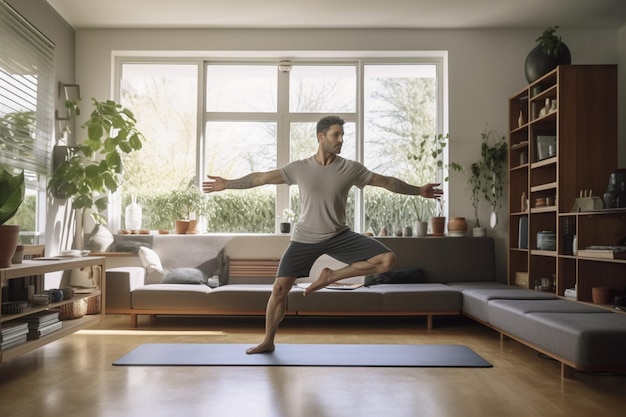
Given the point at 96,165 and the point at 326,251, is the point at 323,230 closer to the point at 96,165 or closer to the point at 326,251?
the point at 326,251

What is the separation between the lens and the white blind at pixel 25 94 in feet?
15.6

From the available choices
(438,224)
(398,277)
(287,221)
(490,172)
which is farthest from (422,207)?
(287,221)

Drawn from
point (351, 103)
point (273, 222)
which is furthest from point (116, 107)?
point (351, 103)

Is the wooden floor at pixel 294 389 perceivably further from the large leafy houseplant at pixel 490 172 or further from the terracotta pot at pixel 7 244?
the large leafy houseplant at pixel 490 172

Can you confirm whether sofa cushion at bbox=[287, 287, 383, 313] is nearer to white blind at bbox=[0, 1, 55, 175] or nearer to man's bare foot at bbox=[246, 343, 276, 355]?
man's bare foot at bbox=[246, 343, 276, 355]

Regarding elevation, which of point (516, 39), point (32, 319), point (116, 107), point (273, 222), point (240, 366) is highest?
point (516, 39)

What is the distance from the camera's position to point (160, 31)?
6.39 metres

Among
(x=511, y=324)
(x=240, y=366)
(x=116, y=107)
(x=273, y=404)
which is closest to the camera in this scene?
(x=273, y=404)

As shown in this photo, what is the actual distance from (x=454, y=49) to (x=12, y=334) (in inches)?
199

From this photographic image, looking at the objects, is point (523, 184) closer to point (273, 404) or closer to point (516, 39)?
point (516, 39)

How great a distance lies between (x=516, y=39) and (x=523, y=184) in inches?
63.4

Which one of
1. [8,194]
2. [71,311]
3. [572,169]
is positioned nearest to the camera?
[8,194]

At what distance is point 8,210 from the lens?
3.51 metres

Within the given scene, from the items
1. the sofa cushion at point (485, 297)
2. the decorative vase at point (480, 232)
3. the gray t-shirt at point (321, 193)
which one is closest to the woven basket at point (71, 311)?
the gray t-shirt at point (321, 193)
